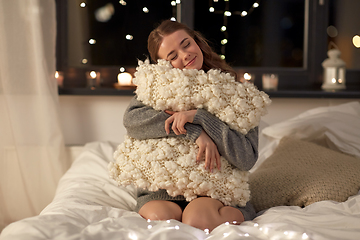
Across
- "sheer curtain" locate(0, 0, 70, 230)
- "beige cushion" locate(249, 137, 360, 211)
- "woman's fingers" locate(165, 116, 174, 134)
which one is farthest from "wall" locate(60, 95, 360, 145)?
"woman's fingers" locate(165, 116, 174, 134)

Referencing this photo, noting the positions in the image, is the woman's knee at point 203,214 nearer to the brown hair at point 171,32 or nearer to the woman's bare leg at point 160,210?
the woman's bare leg at point 160,210

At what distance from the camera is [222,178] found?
1093mm

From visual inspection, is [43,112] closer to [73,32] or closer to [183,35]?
[73,32]

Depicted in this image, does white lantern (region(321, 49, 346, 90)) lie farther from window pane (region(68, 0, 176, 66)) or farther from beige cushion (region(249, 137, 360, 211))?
window pane (region(68, 0, 176, 66))

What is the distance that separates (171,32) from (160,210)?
60 cm

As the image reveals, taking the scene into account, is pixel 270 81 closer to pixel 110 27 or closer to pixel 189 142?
pixel 110 27

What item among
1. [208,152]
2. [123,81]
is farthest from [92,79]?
[208,152]

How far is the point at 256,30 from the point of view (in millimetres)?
2338

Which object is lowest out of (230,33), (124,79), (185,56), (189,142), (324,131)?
(324,131)

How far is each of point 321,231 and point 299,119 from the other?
0.91 m

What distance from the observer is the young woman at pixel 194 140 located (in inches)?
40.9

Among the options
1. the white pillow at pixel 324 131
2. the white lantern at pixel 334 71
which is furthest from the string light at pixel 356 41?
the white pillow at pixel 324 131

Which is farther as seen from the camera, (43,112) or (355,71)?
(355,71)

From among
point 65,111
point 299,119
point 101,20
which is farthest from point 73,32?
point 299,119
